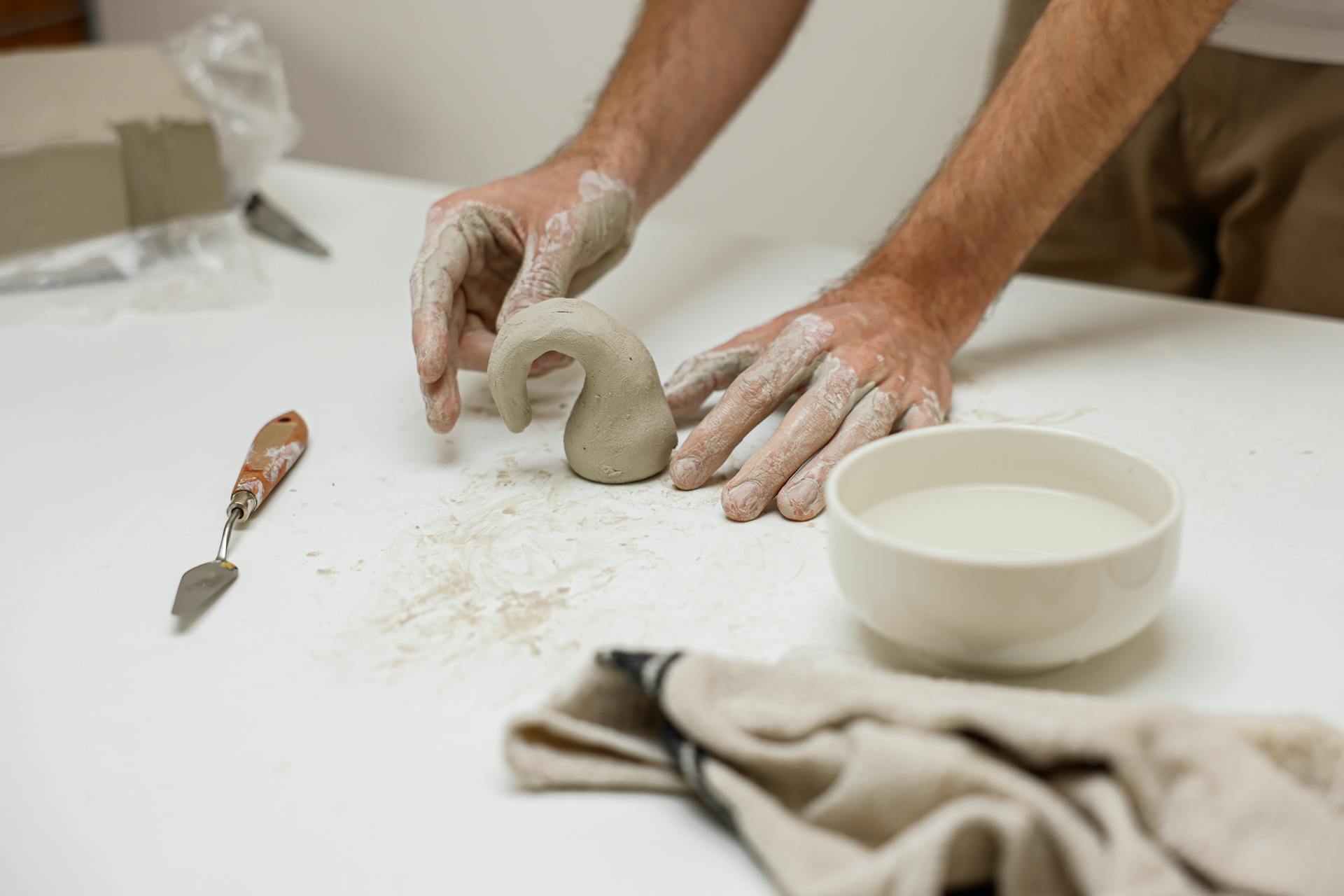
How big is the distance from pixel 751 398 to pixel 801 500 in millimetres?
112

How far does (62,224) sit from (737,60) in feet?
2.86

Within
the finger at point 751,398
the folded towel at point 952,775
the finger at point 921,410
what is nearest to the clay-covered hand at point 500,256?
the finger at point 751,398

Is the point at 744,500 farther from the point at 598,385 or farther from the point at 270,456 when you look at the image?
the point at 270,456

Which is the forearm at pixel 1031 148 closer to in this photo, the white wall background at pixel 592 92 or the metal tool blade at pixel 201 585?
the metal tool blade at pixel 201 585

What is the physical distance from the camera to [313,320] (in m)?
1.36

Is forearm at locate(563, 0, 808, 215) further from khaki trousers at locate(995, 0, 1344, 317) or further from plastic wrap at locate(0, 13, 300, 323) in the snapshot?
plastic wrap at locate(0, 13, 300, 323)

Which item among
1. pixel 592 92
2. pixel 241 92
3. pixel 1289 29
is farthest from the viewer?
pixel 592 92

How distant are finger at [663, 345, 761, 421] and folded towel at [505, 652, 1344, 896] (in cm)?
44

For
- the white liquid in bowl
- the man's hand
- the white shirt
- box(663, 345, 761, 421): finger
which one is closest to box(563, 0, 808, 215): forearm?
the man's hand

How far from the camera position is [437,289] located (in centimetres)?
108

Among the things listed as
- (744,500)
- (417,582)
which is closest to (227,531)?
(417,582)

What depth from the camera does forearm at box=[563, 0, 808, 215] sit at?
52.7 inches

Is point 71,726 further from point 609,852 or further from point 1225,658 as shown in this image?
point 1225,658

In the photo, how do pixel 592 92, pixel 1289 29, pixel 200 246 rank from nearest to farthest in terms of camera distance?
pixel 1289 29 → pixel 200 246 → pixel 592 92
